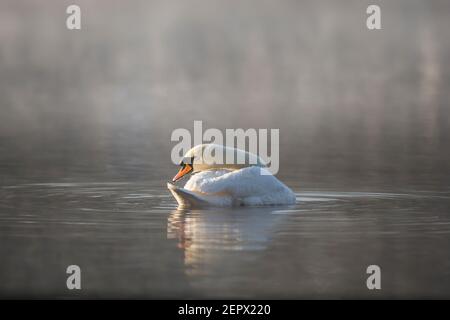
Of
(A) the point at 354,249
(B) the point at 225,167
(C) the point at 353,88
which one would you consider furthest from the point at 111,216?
(C) the point at 353,88

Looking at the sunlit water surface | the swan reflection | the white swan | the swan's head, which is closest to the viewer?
the sunlit water surface

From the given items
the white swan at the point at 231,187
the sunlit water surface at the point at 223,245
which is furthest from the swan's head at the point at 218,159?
the sunlit water surface at the point at 223,245

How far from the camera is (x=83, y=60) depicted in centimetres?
5838

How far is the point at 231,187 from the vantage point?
15.1m

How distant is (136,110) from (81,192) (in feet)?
76.8

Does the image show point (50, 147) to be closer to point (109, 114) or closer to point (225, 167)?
point (225, 167)

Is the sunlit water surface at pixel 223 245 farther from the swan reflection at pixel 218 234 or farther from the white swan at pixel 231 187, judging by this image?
the white swan at pixel 231 187

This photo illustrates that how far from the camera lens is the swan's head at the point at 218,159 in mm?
15641

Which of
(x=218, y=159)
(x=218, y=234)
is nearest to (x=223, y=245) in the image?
(x=218, y=234)

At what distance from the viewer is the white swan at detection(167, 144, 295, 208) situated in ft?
49.5

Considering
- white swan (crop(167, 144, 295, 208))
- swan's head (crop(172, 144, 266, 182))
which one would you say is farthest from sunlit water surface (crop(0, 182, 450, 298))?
swan's head (crop(172, 144, 266, 182))

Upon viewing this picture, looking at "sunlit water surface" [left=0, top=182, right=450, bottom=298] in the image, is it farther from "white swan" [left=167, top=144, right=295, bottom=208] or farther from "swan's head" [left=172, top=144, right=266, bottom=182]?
"swan's head" [left=172, top=144, right=266, bottom=182]

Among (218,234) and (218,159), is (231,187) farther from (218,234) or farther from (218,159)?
(218,234)

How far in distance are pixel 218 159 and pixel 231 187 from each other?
68cm
